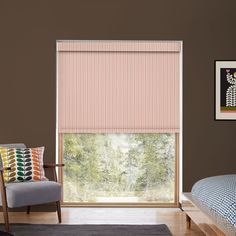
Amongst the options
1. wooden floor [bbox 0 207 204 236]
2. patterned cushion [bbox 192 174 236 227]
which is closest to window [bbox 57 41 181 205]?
wooden floor [bbox 0 207 204 236]

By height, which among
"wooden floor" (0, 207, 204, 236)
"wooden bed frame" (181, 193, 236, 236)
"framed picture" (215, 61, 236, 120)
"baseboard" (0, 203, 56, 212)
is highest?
"framed picture" (215, 61, 236, 120)

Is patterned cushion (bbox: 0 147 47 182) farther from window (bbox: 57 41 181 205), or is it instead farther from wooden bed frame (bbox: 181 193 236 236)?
wooden bed frame (bbox: 181 193 236 236)

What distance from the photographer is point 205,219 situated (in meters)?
4.20

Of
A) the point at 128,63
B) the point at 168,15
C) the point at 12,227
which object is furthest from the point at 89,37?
the point at 12,227

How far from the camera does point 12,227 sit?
506 cm

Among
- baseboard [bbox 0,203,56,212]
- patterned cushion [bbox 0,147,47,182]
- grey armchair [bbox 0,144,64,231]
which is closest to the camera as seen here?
grey armchair [bbox 0,144,64,231]

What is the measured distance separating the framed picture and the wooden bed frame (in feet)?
4.72

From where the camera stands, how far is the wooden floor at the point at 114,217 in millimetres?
5348

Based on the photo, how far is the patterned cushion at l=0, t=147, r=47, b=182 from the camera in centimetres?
529

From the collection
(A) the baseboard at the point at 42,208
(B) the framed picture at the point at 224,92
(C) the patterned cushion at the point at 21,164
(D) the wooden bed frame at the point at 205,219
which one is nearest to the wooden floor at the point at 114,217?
(A) the baseboard at the point at 42,208

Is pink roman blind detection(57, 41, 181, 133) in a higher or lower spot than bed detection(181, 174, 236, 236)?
higher

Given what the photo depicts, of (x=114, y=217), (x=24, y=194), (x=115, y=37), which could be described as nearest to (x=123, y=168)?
(x=114, y=217)

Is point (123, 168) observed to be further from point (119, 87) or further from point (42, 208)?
point (42, 208)

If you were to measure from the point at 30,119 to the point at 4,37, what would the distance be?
108 centimetres
